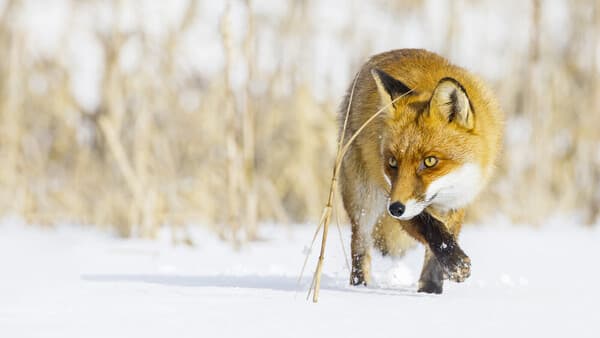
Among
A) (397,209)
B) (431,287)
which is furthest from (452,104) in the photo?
(431,287)

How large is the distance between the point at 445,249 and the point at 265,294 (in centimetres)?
88

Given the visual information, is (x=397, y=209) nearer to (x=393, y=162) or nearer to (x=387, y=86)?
(x=393, y=162)

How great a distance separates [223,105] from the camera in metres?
8.30

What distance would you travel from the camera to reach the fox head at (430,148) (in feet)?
12.5

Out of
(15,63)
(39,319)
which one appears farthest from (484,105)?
(15,63)

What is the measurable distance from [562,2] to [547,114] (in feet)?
6.72

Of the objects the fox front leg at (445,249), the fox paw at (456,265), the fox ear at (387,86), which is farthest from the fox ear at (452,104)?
the fox paw at (456,265)

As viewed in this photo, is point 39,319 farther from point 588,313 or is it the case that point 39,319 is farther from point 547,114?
point 547,114

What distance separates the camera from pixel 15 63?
7797mm

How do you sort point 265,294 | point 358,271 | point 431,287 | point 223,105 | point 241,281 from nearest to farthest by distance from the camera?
point 265,294 < point 431,287 < point 241,281 < point 358,271 < point 223,105

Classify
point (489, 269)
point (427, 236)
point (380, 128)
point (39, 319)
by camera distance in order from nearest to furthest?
point (39, 319), point (427, 236), point (380, 128), point (489, 269)

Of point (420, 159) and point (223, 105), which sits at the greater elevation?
point (223, 105)

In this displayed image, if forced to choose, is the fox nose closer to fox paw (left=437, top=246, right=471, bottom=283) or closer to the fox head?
the fox head

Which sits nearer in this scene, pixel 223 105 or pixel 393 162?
pixel 393 162
